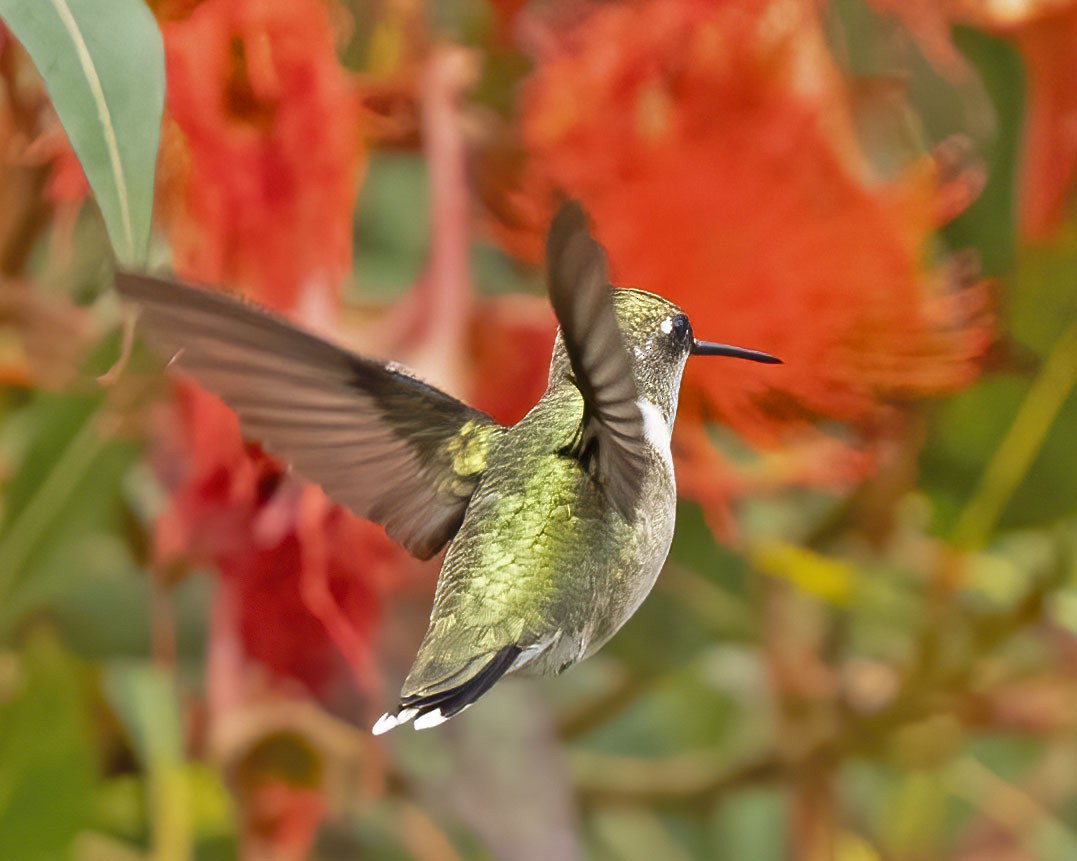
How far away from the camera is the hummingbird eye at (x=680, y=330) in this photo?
336 millimetres

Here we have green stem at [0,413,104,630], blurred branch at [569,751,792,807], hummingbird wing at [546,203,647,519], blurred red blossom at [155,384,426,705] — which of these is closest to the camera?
hummingbird wing at [546,203,647,519]

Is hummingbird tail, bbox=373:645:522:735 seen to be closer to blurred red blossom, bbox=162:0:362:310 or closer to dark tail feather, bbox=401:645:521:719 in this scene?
dark tail feather, bbox=401:645:521:719

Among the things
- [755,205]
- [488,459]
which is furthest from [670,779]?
[488,459]

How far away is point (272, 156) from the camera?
56 centimetres

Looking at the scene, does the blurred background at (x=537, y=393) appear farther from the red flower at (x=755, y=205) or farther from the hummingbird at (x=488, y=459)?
the hummingbird at (x=488, y=459)

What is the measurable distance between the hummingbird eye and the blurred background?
190 millimetres

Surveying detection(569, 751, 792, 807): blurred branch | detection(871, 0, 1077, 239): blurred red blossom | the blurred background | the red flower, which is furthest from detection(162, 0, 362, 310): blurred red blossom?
detection(569, 751, 792, 807): blurred branch

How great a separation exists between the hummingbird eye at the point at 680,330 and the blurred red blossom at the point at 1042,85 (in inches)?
17.1

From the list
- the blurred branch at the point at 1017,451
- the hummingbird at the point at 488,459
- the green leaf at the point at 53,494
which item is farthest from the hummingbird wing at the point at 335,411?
the blurred branch at the point at 1017,451

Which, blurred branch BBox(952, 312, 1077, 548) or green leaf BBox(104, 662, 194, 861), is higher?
blurred branch BBox(952, 312, 1077, 548)

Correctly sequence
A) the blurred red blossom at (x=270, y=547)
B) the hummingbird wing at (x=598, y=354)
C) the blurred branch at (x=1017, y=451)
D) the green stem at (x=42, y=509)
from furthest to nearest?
the blurred branch at (x=1017, y=451) → the green stem at (x=42, y=509) → the blurred red blossom at (x=270, y=547) → the hummingbird wing at (x=598, y=354)

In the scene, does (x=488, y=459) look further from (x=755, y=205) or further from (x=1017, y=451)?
(x=1017, y=451)

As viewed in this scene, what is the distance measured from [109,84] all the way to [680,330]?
0.15 metres

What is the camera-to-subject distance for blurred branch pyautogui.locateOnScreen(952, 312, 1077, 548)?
2.44 feet
